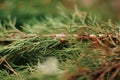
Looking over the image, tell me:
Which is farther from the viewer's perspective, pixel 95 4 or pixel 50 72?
pixel 95 4

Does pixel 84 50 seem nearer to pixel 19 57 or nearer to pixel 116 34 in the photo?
pixel 116 34

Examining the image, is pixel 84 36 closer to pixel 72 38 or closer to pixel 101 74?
pixel 72 38

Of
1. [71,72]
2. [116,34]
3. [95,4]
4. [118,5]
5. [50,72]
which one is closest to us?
[50,72]

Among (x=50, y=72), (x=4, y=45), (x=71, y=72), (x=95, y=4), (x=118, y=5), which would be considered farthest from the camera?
(x=118, y=5)

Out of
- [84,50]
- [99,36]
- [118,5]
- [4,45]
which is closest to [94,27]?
[99,36]

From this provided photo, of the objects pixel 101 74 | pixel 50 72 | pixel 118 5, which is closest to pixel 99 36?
pixel 101 74

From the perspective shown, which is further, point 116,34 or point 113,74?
point 116,34

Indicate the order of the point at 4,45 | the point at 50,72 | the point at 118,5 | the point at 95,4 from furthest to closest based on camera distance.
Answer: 1. the point at 118,5
2. the point at 95,4
3. the point at 4,45
4. the point at 50,72

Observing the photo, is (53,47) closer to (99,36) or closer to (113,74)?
(99,36)

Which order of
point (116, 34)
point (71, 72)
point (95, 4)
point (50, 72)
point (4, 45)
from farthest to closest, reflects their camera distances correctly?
point (95, 4) → point (4, 45) → point (116, 34) → point (71, 72) → point (50, 72)
